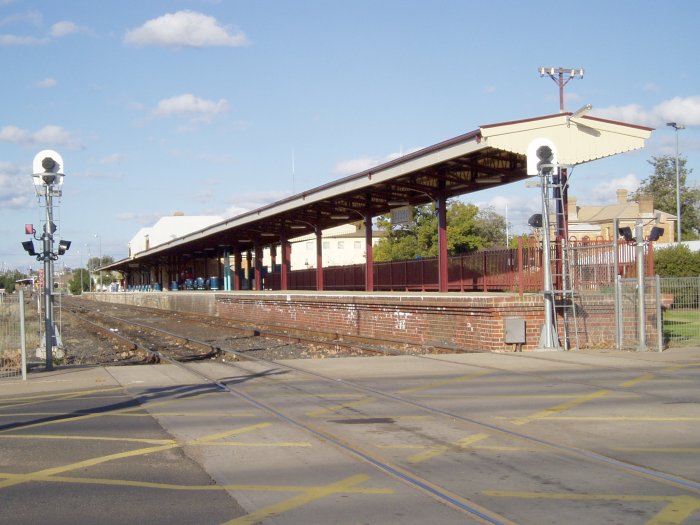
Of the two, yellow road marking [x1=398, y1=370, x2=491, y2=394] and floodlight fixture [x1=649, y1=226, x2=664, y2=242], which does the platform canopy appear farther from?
yellow road marking [x1=398, y1=370, x2=491, y2=394]

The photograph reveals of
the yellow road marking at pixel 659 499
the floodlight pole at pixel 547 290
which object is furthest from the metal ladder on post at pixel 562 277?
the yellow road marking at pixel 659 499

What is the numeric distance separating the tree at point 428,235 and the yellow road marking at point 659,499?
6036 centimetres

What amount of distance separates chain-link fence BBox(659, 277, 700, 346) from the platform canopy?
3590 mm

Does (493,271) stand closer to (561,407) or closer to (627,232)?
(627,232)

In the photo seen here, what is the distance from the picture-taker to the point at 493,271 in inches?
1136

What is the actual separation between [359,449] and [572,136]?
13956 millimetres

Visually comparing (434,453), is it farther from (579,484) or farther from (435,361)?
(435,361)

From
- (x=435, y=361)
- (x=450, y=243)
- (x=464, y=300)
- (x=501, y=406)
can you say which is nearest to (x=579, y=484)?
(x=501, y=406)

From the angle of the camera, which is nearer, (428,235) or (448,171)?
(448,171)

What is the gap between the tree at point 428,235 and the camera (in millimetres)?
71125

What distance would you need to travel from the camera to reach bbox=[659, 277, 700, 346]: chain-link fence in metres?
20.5

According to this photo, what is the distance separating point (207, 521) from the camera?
620cm

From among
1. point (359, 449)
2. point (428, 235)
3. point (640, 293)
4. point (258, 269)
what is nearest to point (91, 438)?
point (359, 449)

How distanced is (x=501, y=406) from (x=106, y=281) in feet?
637
